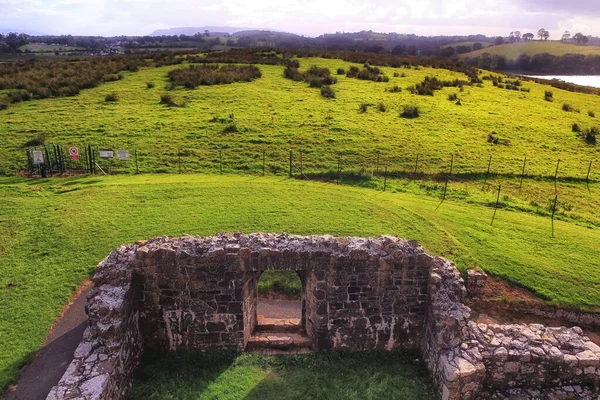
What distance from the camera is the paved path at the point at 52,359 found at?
9.94m

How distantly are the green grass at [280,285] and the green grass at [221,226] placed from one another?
2217mm

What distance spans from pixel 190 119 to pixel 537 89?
1479 inches

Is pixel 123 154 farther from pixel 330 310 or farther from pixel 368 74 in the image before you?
pixel 368 74

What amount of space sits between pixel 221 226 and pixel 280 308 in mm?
4651

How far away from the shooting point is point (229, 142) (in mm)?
27016

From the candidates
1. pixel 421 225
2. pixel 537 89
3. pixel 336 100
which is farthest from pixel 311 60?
pixel 421 225

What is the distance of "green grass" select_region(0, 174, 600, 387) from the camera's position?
45.4ft

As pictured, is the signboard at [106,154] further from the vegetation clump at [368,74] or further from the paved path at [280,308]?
the vegetation clump at [368,74]

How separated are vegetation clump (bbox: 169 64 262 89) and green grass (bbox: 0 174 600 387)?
1899 centimetres

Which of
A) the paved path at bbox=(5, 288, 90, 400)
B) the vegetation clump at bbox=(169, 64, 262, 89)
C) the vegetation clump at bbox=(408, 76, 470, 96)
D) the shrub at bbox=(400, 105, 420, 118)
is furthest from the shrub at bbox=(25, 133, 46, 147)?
the vegetation clump at bbox=(408, 76, 470, 96)

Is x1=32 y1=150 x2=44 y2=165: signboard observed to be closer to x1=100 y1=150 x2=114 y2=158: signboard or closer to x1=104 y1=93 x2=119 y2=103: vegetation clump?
x1=100 y1=150 x2=114 y2=158: signboard

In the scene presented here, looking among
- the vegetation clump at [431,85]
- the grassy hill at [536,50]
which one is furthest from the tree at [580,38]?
the vegetation clump at [431,85]

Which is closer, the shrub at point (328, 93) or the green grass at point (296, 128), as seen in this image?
the green grass at point (296, 128)

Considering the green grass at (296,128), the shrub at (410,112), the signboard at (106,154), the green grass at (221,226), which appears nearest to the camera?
the green grass at (221,226)
